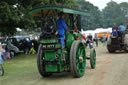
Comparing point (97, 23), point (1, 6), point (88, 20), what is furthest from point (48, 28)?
point (97, 23)

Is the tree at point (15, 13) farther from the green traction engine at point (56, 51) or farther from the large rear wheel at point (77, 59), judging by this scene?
the large rear wheel at point (77, 59)

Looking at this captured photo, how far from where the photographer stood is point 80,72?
946 centimetres

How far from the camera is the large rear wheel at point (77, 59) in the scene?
8.81m

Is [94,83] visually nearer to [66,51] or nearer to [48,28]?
[66,51]

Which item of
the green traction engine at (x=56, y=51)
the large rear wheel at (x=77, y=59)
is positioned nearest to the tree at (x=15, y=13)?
the green traction engine at (x=56, y=51)

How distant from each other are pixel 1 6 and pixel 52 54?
841cm

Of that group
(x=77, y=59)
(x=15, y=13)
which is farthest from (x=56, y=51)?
(x=15, y=13)

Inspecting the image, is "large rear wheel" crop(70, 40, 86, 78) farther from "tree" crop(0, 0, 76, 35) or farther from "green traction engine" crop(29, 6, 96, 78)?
"tree" crop(0, 0, 76, 35)

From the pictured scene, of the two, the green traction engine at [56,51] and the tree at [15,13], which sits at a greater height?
the tree at [15,13]

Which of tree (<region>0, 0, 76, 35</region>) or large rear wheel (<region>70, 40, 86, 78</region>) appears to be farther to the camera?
tree (<region>0, 0, 76, 35</region>)

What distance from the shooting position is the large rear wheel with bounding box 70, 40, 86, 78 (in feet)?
28.9

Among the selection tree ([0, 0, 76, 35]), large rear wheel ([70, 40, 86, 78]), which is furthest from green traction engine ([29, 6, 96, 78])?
tree ([0, 0, 76, 35])

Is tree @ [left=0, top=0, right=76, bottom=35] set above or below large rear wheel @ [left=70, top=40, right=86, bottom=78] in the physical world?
above

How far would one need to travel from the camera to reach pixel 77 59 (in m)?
9.33
